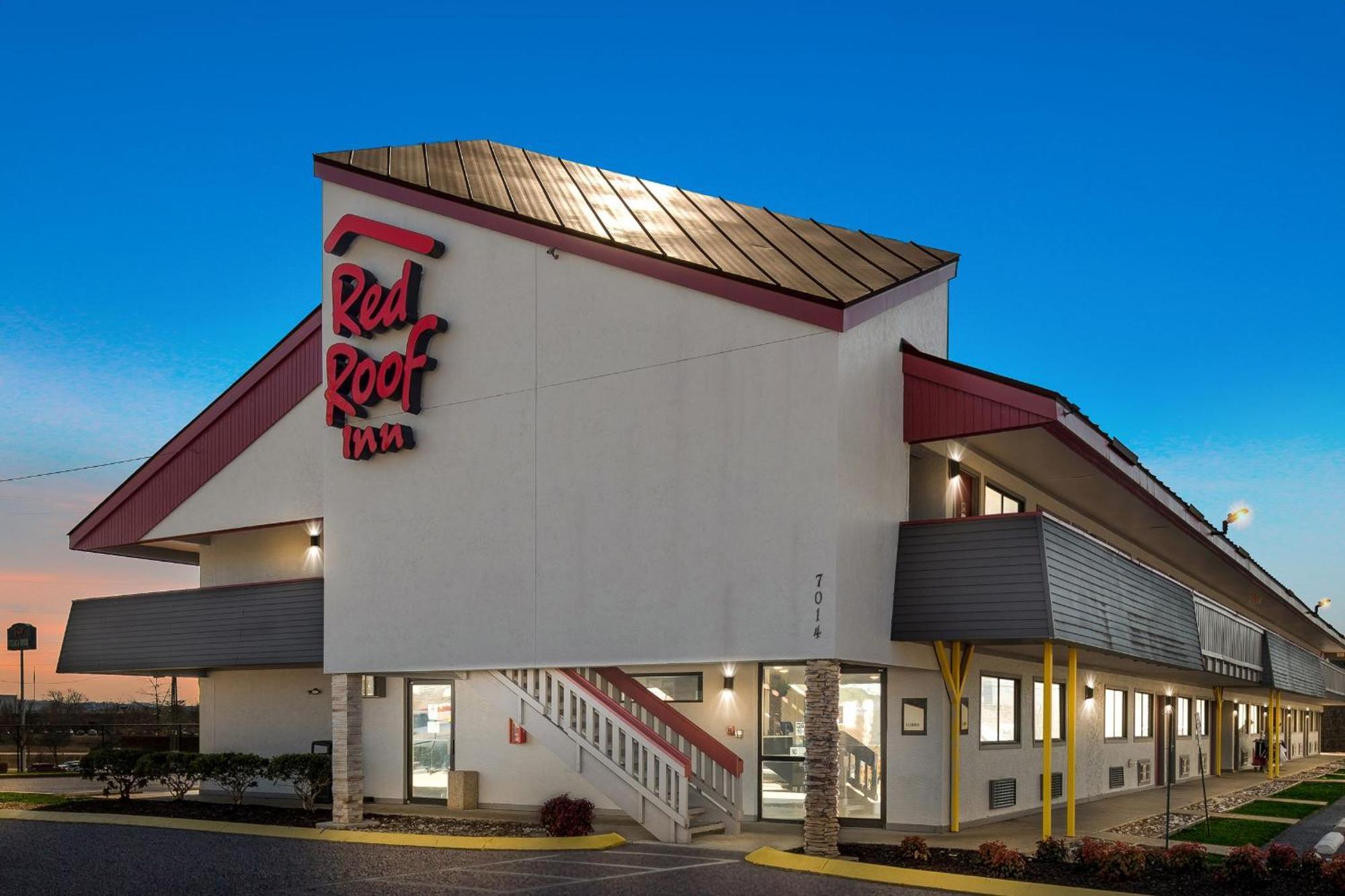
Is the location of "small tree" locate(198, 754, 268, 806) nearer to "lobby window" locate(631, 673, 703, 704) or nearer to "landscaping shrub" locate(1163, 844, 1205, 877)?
"lobby window" locate(631, 673, 703, 704)

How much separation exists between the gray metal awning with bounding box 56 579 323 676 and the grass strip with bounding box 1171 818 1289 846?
16.4 m

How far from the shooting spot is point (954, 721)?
68.5 ft

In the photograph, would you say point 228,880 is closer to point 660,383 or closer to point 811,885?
point 811,885

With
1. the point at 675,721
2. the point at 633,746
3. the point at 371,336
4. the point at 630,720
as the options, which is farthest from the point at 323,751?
the point at 630,720

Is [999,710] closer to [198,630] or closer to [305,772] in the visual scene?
[305,772]

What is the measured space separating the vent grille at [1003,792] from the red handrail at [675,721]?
4.99 metres

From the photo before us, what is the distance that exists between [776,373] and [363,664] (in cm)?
963

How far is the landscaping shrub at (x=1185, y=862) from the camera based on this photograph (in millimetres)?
15422

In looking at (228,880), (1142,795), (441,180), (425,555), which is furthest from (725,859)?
(1142,795)

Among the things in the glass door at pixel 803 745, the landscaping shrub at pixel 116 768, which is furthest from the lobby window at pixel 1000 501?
the landscaping shrub at pixel 116 768

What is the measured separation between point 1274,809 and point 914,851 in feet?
50.8

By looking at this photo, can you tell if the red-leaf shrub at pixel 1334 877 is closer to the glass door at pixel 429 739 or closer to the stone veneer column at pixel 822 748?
the stone veneer column at pixel 822 748

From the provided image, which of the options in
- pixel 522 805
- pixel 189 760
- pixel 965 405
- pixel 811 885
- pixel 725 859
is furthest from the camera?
pixel 189 760

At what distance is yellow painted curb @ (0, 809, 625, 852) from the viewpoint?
1902cm
